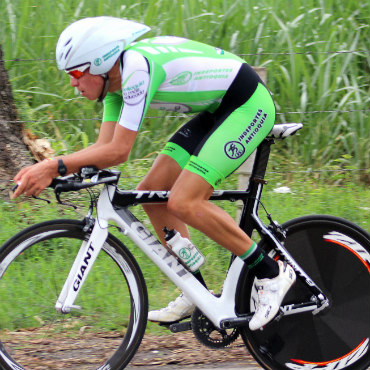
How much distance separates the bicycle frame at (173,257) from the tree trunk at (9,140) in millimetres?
2563

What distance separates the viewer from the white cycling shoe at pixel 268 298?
381 centimetres

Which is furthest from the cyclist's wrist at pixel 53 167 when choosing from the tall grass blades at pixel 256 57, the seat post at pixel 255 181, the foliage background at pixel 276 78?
the tall grass blades at pixel 256 57

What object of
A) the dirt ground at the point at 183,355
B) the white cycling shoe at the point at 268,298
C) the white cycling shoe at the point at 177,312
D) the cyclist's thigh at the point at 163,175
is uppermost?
the cyclist's thigh at the point at 163,175

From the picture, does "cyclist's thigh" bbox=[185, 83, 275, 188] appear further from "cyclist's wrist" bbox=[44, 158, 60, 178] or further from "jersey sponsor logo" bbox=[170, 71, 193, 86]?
"cyclist's wrist" bbox=[44, 158, 60, 178]

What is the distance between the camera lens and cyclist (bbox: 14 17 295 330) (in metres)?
3.45

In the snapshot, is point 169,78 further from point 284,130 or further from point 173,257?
point 173,257

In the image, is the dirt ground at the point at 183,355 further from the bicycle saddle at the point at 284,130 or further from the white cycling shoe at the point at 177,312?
the bicycle saddle at the point at 284,130

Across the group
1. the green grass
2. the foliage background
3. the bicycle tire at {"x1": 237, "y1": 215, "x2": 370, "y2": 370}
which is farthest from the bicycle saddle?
the foliage background

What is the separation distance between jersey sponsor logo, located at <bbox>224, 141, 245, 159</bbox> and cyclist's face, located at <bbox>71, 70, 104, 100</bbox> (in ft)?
2.19

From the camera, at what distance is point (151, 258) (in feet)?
12.5

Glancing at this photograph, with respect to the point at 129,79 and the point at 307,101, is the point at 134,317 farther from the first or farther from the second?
the point at 307,101

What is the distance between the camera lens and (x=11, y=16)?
7672mm

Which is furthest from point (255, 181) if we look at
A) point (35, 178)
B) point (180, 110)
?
point (35, 178)

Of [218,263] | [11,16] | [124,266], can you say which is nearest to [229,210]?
[218,263]
